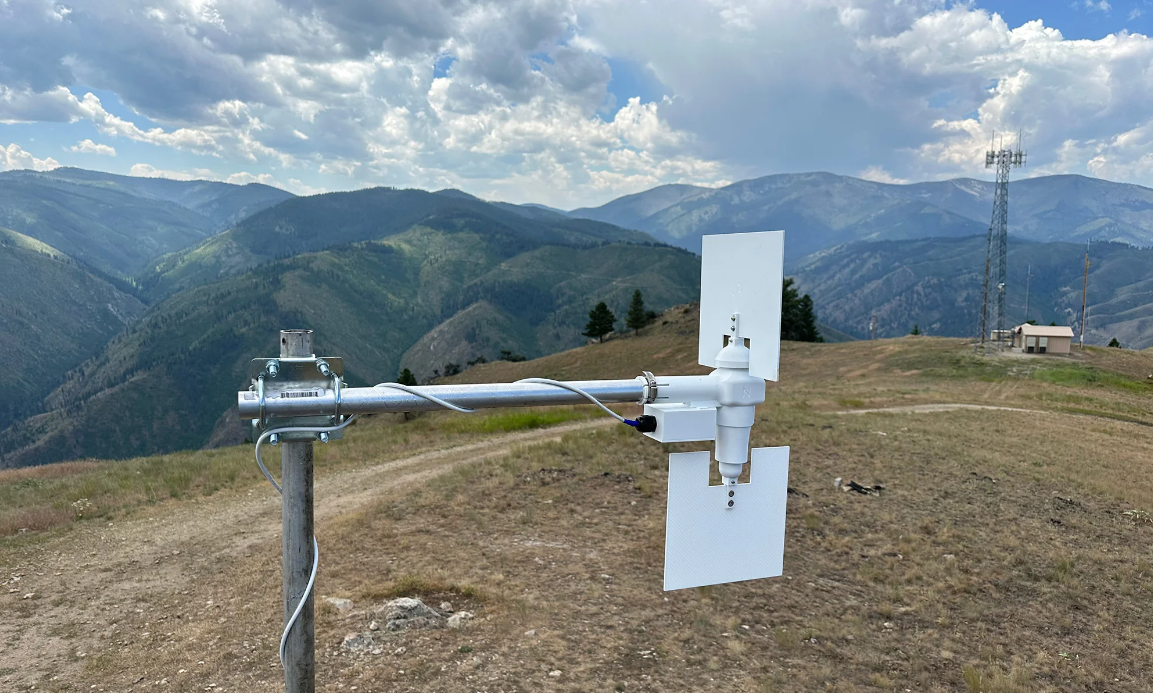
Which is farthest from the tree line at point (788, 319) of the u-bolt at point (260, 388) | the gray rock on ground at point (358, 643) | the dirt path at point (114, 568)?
the u-bolt at point (260, 388)

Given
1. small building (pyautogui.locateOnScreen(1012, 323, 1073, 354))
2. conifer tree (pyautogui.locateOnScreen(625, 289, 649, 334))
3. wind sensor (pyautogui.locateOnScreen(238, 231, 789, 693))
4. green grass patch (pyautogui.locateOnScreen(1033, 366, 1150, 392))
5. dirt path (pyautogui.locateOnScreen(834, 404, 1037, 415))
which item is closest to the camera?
wind sensor (pyautogui.locateOnScreen(238, 231, 789, 693))

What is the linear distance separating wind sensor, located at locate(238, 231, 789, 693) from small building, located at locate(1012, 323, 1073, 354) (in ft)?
180

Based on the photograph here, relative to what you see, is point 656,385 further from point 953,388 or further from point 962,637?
point 953,388

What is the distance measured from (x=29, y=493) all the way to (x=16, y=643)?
10.7m

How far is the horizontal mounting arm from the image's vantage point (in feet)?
6.99

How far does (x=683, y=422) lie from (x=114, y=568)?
1239 centimetres

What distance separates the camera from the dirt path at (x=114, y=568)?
7.88 metres

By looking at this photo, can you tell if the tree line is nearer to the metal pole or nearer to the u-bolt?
the metal pole

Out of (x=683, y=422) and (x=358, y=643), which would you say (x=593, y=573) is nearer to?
(x=358, y=643)

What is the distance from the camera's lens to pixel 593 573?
31.7ft

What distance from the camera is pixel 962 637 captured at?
8.38m

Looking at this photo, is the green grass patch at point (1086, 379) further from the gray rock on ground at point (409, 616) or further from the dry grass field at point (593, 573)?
the gray rock on ground at point (409, 616)

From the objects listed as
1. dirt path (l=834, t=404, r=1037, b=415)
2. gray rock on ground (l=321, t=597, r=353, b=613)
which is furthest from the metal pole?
dirt path (l=834, t=404, r=1037, b=415)

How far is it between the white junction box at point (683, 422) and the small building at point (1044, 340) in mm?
55190
